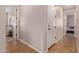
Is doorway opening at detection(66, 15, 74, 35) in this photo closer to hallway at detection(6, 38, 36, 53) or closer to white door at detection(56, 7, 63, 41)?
white door at detection(56, 7, 63, 41)

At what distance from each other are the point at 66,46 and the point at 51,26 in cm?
35

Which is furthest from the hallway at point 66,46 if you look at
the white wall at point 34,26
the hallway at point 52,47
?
the white wall at point 34,26

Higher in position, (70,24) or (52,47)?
(70,24)

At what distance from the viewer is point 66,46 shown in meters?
1.89

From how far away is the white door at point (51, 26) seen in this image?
191cm

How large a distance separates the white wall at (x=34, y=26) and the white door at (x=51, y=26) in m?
0.06

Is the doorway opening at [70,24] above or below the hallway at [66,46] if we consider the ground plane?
above

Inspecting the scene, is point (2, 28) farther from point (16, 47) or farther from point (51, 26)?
point (51, 26)

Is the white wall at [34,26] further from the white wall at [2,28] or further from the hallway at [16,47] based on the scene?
the white wall at [2,28]

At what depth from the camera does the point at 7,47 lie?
6.12ft

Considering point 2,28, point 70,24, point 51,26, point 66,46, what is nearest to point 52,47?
point 66,46
